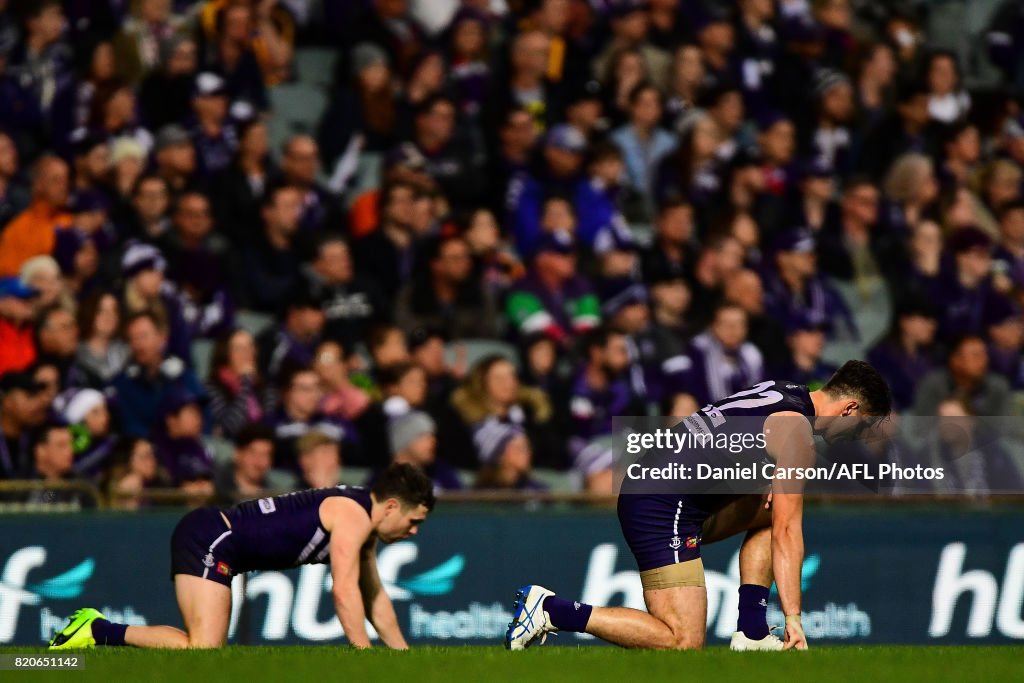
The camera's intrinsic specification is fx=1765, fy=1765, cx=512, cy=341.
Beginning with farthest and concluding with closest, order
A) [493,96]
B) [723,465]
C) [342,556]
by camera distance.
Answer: [493,96] → [342,556] → [723,465]

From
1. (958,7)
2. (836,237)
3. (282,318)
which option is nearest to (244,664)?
(282,318)

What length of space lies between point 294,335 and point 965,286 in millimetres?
6224

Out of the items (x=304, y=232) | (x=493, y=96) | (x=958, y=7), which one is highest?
(x=958, y=7)

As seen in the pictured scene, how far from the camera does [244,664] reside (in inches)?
329

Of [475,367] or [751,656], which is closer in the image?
[751,656]

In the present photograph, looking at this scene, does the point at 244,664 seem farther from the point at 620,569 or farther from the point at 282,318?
the point at 282,318

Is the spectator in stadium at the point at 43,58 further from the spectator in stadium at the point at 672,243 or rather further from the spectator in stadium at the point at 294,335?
Result: the spectator in stadium at the point at 672,243

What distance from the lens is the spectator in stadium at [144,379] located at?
44.7 feet

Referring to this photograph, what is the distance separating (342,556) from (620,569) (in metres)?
3.53

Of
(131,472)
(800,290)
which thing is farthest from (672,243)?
(131,472)

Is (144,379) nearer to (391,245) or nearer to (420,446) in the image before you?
(420,446)

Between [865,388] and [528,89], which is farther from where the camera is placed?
[528,89]

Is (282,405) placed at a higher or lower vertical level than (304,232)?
lower

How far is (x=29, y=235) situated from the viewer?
1473 cm
